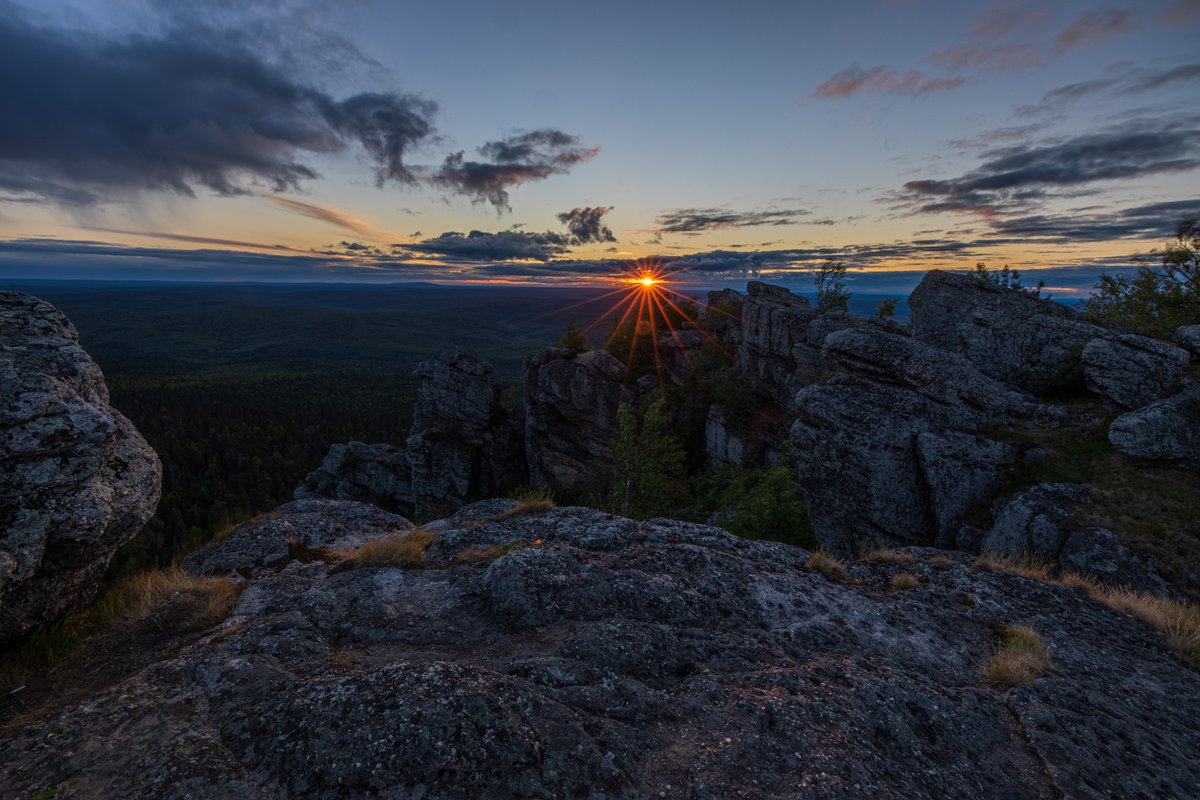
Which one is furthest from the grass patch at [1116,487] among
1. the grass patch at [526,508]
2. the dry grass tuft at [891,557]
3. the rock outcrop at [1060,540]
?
the grass patch at [526,508]

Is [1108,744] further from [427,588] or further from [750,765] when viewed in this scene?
[427,588]

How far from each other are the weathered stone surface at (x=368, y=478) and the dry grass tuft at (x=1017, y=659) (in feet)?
244

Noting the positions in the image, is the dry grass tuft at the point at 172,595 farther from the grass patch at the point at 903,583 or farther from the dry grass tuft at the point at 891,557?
the dry grass tuft at the point at 891,557

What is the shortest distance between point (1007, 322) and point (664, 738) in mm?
34086

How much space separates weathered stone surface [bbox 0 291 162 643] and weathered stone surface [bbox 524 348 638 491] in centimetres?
5456

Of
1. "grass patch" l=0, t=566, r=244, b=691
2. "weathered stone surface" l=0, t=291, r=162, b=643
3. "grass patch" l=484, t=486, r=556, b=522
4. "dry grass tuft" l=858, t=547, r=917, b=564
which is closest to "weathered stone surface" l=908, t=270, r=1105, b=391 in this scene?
"dry grass tuft" l=858, t=547, r=917, b=564

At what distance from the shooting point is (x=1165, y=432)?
19578 mm

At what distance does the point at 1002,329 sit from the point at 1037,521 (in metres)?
15.8

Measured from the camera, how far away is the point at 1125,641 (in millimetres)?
11023

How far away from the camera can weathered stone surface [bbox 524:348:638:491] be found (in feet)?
209

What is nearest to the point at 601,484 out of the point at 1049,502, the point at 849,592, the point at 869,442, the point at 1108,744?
the point at 869,442

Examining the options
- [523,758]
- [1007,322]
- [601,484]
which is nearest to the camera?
[523,758]

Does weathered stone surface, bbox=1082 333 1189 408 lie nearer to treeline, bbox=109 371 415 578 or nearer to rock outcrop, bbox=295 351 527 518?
rock outcrop, bbox=295 351 527 518

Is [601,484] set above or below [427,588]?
below
